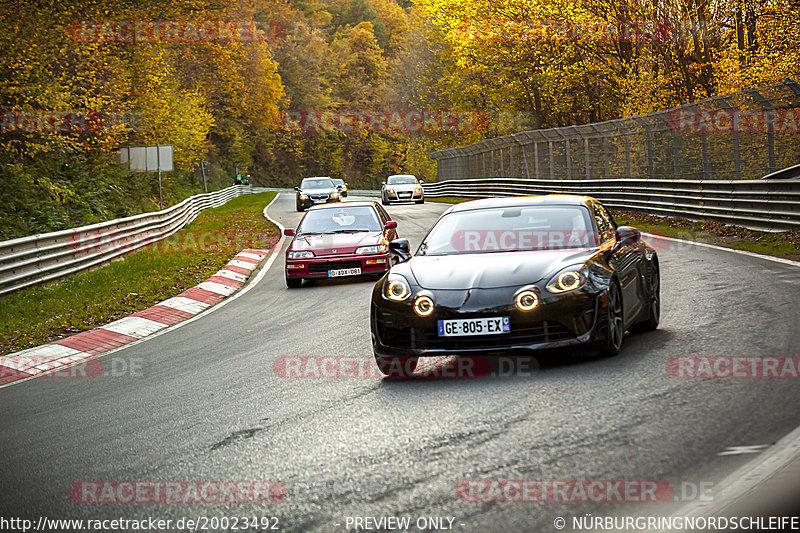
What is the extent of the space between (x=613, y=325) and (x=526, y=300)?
0.82m

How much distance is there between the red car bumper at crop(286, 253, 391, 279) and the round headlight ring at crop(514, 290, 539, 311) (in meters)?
Result: 9.02

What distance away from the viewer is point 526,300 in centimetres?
705

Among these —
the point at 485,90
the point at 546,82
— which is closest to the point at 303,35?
the point at 485,90

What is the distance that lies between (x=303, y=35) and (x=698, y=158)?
3556 inches

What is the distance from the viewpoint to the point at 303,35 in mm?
108938

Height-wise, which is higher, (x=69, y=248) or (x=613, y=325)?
(x=69, y=248)

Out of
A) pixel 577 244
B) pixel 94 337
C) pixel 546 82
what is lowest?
pixel 94 337

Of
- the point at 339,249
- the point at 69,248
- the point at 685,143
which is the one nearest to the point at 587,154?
the point at 685,143

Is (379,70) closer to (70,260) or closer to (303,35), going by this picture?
(303,35)

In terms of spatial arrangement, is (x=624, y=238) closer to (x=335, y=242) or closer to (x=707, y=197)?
(x=335, y=242)

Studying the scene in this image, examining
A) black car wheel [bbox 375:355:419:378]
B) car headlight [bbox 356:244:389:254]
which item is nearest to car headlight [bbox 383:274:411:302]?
black car wheel [bbox 375:355:419:378]

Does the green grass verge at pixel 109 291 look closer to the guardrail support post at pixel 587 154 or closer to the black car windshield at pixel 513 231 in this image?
the black car windshield at pixel 513 231

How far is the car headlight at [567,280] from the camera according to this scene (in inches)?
280

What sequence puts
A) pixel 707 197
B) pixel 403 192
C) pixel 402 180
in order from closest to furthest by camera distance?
1. pixel 707 197
2. pixel 403 192
3. pixel 402 180
